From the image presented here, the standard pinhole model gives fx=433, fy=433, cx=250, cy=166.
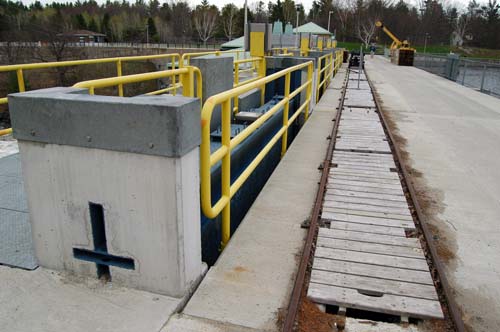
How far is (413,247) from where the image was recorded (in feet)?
12.3

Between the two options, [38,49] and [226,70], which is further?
[38,49]

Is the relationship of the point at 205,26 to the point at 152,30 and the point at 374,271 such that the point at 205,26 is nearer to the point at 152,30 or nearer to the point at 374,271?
the point at 152,30

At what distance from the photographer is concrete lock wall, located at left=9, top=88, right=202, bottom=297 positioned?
2.46 metres

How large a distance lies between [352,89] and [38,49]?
36.5m

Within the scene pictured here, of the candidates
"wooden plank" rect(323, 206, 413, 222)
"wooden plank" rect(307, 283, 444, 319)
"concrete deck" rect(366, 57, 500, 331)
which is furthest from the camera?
"wooden plank" rect(323, 206, 413, 222)

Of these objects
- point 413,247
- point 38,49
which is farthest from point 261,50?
point 38,49

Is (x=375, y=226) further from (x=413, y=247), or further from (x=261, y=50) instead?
(x=261, y=50)

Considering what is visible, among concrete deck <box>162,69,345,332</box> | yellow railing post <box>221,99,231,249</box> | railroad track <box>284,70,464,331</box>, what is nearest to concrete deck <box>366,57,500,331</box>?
railroad track <box>284,70,464,331</box>

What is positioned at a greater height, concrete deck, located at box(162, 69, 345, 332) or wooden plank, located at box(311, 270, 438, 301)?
concrete deck, located at box(162, 69, 345, 332)

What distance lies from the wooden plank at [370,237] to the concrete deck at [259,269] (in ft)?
0.90

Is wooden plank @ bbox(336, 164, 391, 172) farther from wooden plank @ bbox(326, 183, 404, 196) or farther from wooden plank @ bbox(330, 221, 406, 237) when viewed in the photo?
wooden plank @ bbox(330, 221, 406, 237)

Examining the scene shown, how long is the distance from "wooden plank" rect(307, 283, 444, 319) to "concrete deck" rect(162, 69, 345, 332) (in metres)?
0.23

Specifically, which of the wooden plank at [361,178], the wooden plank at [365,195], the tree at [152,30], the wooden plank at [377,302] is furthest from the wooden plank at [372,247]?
the tree at [152,30]

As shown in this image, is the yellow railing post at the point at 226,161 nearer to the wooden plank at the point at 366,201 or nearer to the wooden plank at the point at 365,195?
the wooden plank at the point at 366,201
